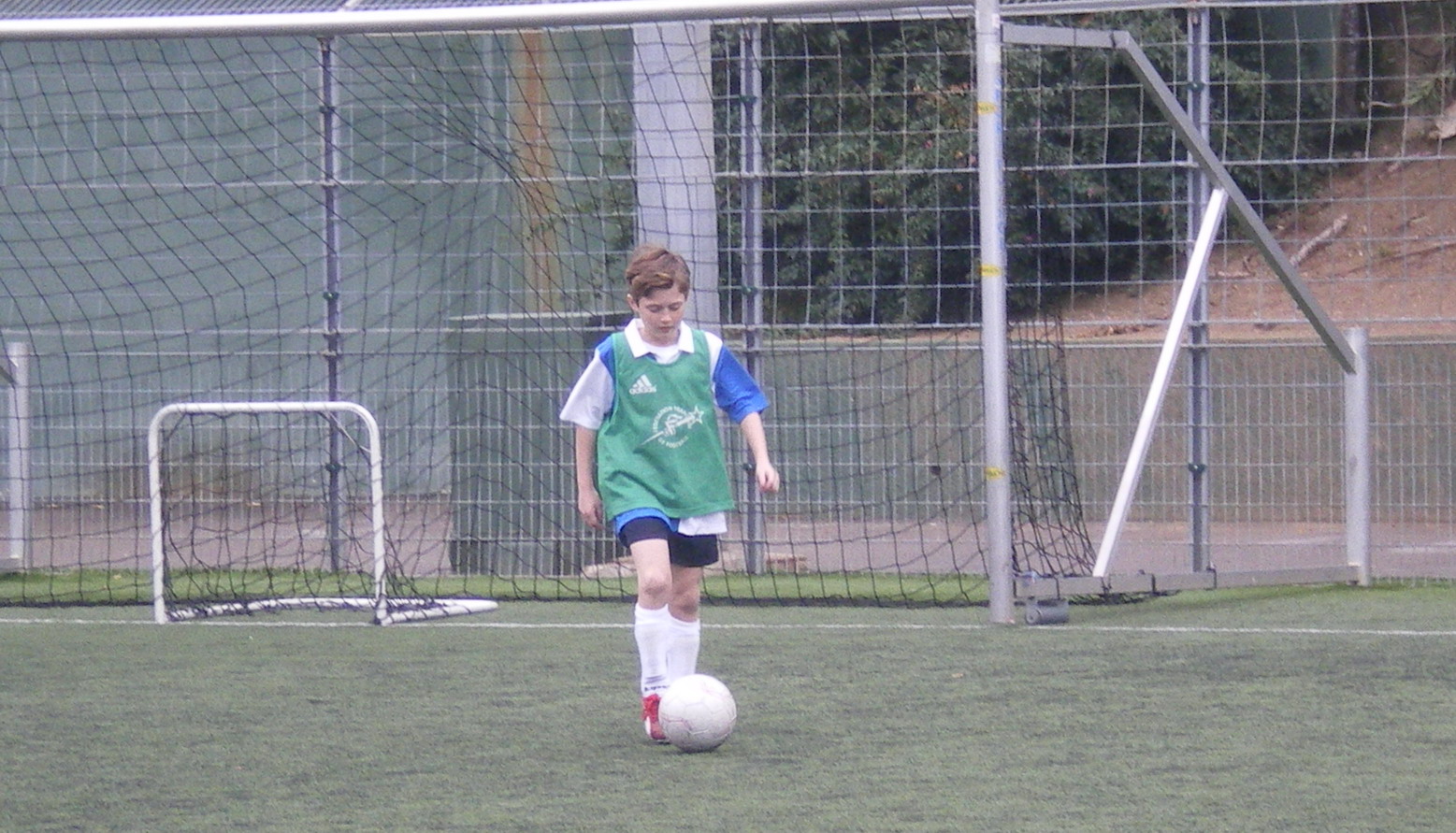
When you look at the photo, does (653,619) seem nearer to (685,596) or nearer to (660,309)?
(685,596)

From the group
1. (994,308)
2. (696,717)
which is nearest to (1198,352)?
(994,308)

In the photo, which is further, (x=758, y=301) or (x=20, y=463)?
(x=20, y=463)

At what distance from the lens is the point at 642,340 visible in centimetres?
557

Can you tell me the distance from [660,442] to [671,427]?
0.18 ft

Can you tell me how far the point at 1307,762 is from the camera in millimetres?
4707

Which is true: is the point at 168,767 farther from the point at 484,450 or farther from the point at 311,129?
the point at 311,129

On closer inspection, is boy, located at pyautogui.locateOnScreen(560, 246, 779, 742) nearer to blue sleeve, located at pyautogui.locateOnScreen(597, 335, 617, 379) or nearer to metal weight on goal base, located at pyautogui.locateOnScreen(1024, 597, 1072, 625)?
blue sleeve, located at pyautogui.locateOnScreen(597, 335, 617, 379)

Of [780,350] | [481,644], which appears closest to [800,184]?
[780,350]

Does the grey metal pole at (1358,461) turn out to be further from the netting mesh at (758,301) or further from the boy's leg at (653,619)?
the boy's leg at (653,619)

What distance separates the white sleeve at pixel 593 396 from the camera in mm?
5527

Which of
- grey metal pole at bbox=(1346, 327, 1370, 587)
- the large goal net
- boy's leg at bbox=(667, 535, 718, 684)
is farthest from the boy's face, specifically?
grey metal pole at bbox=(1346, 327, 1370, 587)

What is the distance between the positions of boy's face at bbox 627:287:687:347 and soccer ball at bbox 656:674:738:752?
1.05 m

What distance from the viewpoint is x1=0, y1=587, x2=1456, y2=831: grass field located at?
4332 mm

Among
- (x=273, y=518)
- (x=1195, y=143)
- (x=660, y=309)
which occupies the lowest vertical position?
(x=273, y=518)
